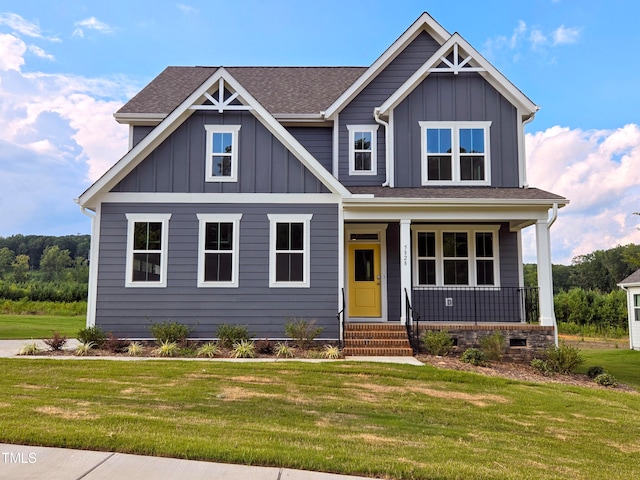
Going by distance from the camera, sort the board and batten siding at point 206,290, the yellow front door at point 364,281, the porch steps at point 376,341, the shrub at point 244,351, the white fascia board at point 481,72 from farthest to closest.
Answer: the yellow front door at point 364,281 → the white fascia board at point 481,72 → the board and batten siding at point 206,290 → the porch steps at point 376,341 → the shrub at point 244,351

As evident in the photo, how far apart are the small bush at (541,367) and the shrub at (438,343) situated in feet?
5.91

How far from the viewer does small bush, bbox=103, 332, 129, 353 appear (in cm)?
1150

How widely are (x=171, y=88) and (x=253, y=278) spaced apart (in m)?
7.72

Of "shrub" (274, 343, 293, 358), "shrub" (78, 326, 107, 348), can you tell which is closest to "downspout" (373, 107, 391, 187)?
A: "shrub" (274, 343, 293, 358)

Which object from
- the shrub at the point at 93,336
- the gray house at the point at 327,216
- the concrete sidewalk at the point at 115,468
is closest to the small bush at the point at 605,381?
the gray house at the point at 327,216

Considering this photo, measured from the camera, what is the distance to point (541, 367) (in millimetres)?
10625

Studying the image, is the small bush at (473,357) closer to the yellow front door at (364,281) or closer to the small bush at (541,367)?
the small bush at (541,367)

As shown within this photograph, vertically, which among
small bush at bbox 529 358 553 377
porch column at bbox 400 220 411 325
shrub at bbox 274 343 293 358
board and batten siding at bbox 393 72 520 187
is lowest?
small bush at bbox 529 358 553 377

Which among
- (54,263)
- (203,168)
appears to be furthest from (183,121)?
(54,263)

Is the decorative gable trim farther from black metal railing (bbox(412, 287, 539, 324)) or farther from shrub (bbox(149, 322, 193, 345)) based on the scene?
black metal railing (bbox(412, 287, 539, 324))

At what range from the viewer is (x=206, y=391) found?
24.0ft

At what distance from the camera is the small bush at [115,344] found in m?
11.5

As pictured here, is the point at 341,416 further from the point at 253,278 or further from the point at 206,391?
the point at 253,278

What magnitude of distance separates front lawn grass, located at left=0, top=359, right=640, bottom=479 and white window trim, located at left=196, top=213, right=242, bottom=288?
2816 mm
